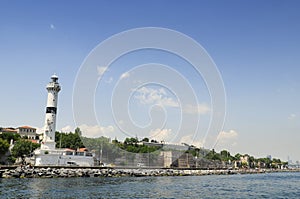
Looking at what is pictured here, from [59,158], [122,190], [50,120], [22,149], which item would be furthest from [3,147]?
[122,190]

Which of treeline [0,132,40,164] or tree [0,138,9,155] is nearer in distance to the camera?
tree [0,138,9,155]

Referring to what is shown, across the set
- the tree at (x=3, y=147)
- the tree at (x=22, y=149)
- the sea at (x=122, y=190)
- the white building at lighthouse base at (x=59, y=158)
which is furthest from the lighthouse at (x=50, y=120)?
A: the sea at (x=122, y=190)

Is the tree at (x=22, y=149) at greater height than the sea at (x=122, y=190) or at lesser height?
greater

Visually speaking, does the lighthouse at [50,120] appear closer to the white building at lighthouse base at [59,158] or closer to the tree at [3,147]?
the white building at lighthouse base at [59,158]

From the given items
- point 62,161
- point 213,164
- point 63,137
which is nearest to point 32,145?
point 62,161

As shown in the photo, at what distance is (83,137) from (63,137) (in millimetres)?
6957

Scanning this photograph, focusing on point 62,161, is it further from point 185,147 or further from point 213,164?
point 185,147

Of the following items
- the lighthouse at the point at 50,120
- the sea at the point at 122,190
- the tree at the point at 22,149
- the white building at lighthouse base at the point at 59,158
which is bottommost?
the sea at the point at 122,190

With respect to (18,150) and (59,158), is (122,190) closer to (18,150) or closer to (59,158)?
(59,158)

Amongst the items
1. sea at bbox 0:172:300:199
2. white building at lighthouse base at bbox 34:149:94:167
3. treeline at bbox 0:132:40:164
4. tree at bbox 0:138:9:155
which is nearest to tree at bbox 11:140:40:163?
treeline at bbox 0:132:40:164

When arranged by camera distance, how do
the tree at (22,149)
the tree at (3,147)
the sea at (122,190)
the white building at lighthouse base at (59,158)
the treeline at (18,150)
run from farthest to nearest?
the tree at (22,149), the treeline at (18,150), the tree at (3,147), the white building at lighthouse base at (59,158), the sea at (122,190)

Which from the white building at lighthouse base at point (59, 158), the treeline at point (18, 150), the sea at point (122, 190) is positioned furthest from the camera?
the treeline at point (18, 150)

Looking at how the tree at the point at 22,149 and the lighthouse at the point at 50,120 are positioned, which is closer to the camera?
the lighthouse at the point at 50,120

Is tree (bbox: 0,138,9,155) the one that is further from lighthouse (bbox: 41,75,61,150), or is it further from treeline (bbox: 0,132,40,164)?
lighthouse (bbox: 41,75,61,150)
